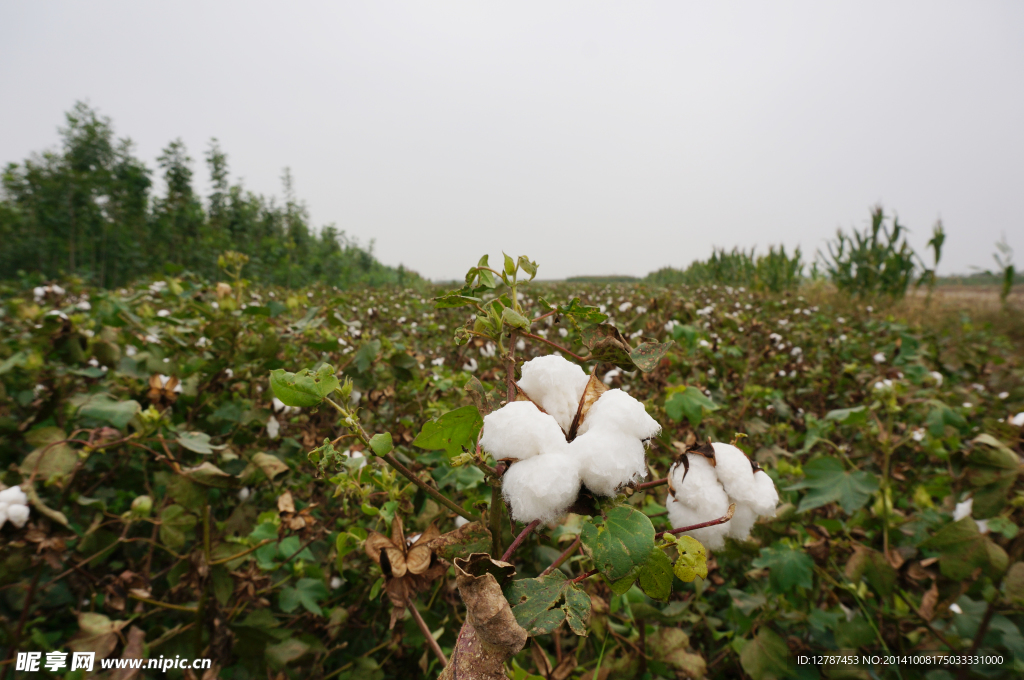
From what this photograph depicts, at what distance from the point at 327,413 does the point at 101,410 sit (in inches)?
27.2

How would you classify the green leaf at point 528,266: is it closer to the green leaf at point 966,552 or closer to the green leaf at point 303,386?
the green leaf at point 303,386

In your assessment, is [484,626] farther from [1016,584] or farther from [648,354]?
[1016,584]

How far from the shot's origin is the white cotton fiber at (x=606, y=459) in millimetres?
361

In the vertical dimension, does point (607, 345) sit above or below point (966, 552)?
above

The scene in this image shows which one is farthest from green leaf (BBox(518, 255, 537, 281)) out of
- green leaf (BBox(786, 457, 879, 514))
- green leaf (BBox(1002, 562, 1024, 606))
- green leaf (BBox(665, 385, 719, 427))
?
green leaf (BBox(1002, 562, 1024, 606))

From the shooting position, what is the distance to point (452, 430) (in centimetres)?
44

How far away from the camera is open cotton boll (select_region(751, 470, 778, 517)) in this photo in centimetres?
43

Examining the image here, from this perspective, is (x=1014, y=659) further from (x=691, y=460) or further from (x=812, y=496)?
(x=691, y=460)

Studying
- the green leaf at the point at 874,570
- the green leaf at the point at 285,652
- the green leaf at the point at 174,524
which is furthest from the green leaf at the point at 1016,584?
the green leaf at the point at 174,524

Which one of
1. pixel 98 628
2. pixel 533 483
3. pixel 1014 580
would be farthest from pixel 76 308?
pixel 1014 580

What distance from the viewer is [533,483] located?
35 cm

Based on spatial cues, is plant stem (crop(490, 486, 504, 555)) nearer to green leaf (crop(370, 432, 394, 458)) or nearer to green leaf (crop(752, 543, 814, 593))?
green leaf (crop(370, 432, 394, 458))

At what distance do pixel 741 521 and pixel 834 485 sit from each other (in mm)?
818

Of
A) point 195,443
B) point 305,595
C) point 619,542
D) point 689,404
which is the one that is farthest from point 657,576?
point 305,595
